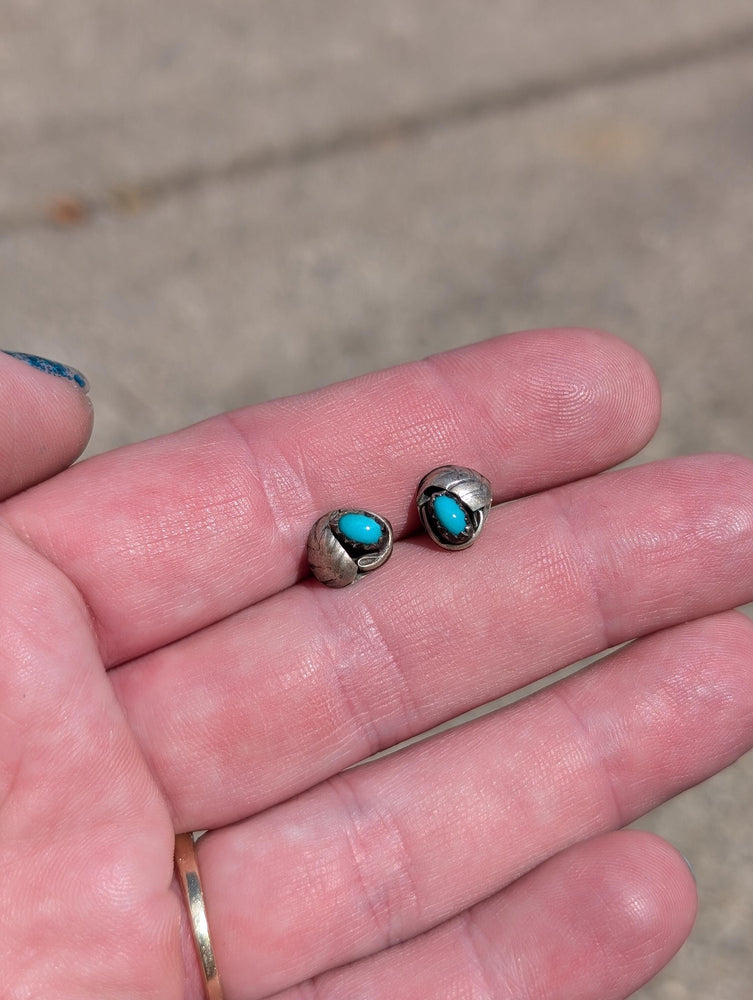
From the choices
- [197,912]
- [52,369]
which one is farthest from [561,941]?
[52,369]

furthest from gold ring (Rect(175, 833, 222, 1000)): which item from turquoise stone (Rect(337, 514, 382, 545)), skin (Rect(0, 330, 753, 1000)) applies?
turquoise stone (Rect(337, 514, 382, 545))

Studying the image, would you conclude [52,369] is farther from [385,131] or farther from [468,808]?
[385,131]

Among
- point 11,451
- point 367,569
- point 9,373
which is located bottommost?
point 367,569

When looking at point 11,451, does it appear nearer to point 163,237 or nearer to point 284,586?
point 284,586

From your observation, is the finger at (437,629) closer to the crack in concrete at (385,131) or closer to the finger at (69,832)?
the finger at (69,832)

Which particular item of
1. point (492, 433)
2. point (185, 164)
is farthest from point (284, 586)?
point (185, 164)

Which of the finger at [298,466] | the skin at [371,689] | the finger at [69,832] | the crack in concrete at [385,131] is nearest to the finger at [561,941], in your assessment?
the skin at [371,689]
